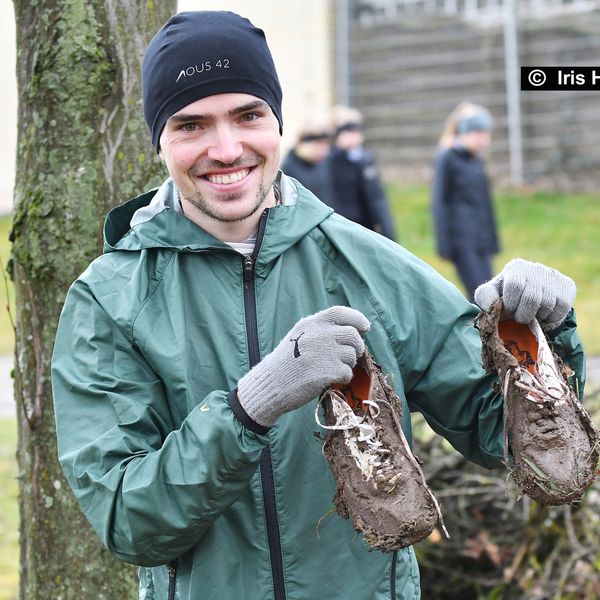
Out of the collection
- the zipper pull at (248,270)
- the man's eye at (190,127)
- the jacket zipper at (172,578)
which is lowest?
the jacket zipper at (172,578)

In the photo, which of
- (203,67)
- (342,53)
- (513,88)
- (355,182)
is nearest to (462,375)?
(203,67)

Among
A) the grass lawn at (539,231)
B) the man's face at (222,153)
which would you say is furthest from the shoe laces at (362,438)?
the grass lawn at (539,231)

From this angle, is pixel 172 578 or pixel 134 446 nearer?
pixel 134 446

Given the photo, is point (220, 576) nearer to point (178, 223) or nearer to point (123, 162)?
point (178, 223)

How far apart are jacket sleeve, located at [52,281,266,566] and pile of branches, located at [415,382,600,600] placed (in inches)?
81.5

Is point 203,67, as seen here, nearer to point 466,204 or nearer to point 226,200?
point 226,200

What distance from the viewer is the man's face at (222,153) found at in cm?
263

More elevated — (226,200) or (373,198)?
(373,198)

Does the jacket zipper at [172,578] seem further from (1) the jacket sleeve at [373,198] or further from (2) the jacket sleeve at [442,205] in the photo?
(1) the jacket sleeve at [373,198]

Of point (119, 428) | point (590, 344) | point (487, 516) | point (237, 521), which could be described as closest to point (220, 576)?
point (237, 521)

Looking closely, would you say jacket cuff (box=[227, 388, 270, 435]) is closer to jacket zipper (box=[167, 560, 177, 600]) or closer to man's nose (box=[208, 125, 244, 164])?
jacket zipper (box=[167, 560, 177, 600])

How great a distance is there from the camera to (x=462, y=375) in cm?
273

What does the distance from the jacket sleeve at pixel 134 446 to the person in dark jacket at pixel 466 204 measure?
7740 millimetres

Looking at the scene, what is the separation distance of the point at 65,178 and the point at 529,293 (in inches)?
65.4
